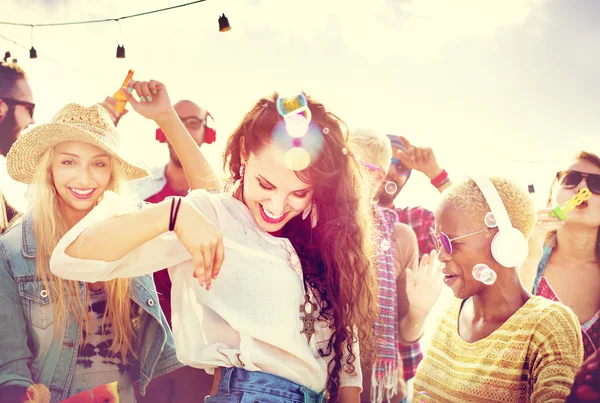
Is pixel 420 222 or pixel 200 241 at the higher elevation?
pixel 200 241

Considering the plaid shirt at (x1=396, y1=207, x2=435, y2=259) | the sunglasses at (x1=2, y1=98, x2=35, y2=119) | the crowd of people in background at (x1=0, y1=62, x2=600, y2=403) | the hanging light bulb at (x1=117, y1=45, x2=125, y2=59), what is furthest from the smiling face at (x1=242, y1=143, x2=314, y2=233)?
the hanging light bulb at (x1=117, y1=45, x2=125, y2=59)

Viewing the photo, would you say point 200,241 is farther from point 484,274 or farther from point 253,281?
point 484,274

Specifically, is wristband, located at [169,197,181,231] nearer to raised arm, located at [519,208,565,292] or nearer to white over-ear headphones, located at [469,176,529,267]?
white over-ear headphones, located at [469,176,529,267]

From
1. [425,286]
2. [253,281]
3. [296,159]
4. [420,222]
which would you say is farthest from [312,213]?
[420,222]

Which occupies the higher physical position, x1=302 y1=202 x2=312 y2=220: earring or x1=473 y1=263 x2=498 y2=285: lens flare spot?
x1=302 y1=202 x2=312 y2=220: earring

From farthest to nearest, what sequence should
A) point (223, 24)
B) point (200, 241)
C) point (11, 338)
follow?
point (223, 24)
point (11, 338)
point (200, 241)

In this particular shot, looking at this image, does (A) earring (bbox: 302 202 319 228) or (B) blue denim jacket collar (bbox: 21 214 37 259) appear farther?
(B) blue denim jacket collar (bbox: 21 214 37 259)

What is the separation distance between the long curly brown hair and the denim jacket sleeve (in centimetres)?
132

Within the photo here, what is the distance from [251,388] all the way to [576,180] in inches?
117

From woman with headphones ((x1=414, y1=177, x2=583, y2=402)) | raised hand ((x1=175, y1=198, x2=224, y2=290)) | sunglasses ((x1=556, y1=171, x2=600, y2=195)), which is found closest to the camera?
raised hand ((x1=175, y1=198, x2=224, y2=290))

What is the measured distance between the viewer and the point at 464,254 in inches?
108

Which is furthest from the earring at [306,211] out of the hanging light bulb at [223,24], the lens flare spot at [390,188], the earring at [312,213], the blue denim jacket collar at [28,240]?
the hanging light bulb at [223,24]

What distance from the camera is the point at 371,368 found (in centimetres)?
372

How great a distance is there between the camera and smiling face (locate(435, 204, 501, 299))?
2709 millimetres
